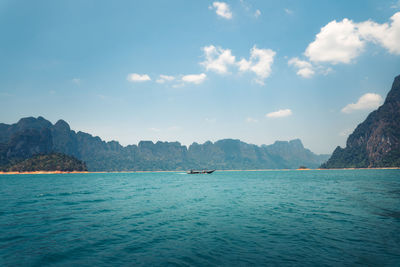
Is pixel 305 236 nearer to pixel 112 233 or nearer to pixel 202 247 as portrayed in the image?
pixel 202 247

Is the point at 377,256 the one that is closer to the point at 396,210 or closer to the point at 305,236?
the point at 305,236

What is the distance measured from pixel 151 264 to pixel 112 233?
23.3ft

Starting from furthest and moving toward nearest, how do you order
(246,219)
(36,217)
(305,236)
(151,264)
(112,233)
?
(36,217), (246,219), (112,233), (305,236), (151,264)

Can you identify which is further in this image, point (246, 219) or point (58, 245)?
point (246, 219)

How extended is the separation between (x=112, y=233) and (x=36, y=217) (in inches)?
457

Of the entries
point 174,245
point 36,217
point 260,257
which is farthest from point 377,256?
point 36,217

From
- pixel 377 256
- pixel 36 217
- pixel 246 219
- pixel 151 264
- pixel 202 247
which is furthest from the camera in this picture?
pixel 36 217

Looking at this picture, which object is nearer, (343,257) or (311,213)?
(343,257)

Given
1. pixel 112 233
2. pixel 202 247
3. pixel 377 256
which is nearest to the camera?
pixel 377 256

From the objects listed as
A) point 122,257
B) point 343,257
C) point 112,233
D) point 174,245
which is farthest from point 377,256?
point 112,233

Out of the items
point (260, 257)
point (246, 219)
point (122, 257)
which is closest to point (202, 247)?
point (260, 257)

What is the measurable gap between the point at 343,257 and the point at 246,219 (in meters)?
9.68

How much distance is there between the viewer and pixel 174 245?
41.5 ft

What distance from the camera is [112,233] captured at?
50.5ft
